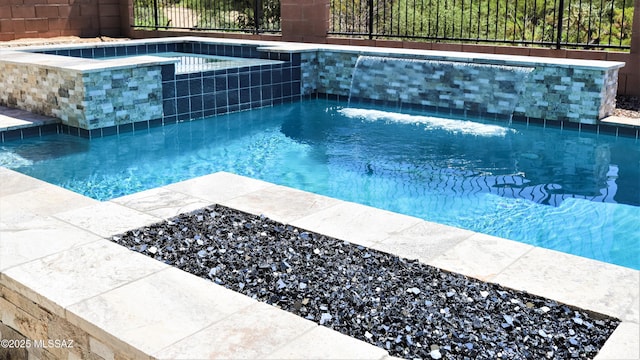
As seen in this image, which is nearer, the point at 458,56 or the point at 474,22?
the point at 458,56

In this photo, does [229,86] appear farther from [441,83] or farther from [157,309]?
[157,309]

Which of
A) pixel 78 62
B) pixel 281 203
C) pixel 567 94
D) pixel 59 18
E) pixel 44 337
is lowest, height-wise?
pixel 44 337

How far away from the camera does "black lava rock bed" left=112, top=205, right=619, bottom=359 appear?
107 inches

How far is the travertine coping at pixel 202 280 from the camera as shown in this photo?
259 cm

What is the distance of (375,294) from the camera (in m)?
3.15

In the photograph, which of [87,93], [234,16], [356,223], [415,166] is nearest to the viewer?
[356,223]

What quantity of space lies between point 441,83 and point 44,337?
6.60 m

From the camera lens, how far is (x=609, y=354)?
2.57m

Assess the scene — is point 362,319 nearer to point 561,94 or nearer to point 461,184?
point 461,184

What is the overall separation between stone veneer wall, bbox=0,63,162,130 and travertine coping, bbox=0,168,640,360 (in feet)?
7.96

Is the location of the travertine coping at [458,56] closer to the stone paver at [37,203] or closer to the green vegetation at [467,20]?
the green vegetation at [467,20]

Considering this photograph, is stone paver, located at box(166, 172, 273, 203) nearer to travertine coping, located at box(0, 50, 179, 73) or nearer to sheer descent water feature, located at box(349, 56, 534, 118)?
travertine coping, located at box(0, 50, 179, 73)

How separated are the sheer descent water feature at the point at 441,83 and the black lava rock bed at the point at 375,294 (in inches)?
196

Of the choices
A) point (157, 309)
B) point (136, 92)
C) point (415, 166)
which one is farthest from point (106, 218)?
point (136, 92)
